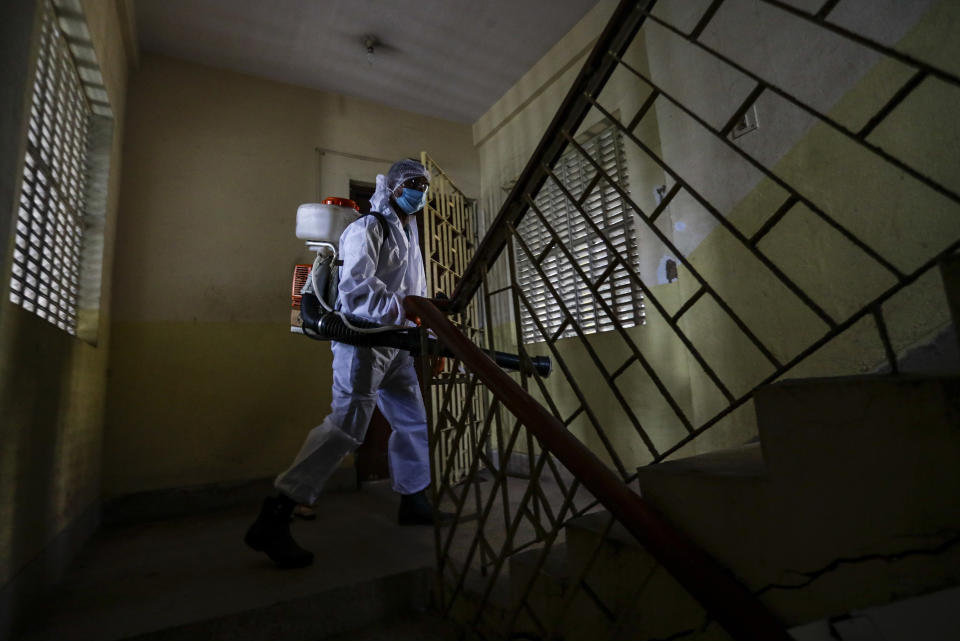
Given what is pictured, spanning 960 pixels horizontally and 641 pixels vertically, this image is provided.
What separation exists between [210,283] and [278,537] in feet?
7.00

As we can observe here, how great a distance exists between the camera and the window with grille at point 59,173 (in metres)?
1.79

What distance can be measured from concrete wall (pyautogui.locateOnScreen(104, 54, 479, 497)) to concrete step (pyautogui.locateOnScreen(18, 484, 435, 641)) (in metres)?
0.82

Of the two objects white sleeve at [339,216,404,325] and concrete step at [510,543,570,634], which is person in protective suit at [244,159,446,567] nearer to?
white sleeve at [339,216,404,325]

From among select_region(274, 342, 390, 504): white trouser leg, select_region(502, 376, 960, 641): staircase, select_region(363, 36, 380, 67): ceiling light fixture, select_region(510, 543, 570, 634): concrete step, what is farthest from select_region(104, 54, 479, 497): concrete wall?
select_region(502, 376, 960, 641): staircase

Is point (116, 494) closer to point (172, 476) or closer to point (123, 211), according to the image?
point (172, 476)

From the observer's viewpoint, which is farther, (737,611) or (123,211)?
(123,211)

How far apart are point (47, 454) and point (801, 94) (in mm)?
3246

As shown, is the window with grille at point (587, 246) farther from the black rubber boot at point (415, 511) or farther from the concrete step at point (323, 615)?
the concrete step at point (323, 615)

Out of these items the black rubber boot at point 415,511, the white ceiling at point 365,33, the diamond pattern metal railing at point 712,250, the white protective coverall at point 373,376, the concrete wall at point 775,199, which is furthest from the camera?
the white ceiling at point 365,33

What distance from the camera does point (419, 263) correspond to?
2531 millimetres

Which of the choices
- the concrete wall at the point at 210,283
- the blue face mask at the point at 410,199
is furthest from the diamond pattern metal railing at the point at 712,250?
the concrete wall at the point at 210,283

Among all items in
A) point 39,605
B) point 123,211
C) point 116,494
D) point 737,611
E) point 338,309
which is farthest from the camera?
point 123,211

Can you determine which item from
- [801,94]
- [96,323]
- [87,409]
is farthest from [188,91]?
[801,94]

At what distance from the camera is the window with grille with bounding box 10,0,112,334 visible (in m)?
1.79
